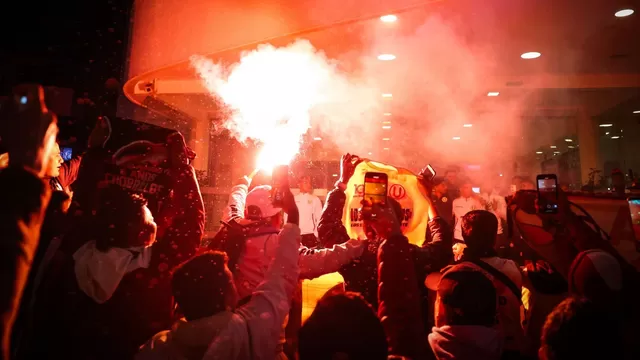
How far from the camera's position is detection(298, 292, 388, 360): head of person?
1.22m

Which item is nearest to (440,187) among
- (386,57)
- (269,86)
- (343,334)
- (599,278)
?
(386,57)

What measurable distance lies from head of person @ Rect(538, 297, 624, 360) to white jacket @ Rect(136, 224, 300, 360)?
41.5 inches

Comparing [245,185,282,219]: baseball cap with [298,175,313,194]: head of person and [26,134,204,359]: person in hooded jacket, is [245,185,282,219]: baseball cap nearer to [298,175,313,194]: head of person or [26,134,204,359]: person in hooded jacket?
[26,134,204,359]: person in hooded jacket

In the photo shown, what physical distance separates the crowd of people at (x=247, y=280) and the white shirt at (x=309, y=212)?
430 cm

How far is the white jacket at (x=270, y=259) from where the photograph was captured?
2572 millimetres

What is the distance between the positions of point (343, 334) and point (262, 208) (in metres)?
1.65

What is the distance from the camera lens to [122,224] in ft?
6.09

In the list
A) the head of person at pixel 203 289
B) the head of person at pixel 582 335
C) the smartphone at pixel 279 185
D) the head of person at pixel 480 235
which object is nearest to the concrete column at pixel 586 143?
the head of person at pixel 480 235

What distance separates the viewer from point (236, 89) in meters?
4.41

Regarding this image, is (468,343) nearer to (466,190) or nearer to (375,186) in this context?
(375,186)

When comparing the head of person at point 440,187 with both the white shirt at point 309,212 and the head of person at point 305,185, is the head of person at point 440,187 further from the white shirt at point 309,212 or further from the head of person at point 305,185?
the head of person at point 305,185

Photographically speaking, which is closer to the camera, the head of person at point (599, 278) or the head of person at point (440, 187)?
the head of person at point (599, 278)

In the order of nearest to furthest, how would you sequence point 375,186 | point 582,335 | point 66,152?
point 582,335, point 375,186, point 66,152

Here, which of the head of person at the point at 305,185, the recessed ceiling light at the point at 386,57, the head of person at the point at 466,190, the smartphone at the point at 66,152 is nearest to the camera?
the smartphone at the point at 66,152
